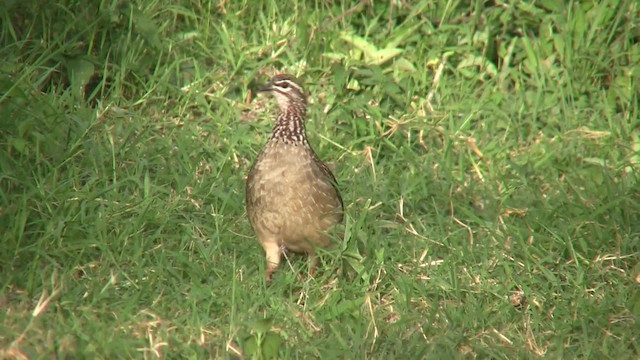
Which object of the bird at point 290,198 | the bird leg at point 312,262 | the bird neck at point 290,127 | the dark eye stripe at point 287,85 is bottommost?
the bird leg at point 312,262

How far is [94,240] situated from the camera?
6.70m

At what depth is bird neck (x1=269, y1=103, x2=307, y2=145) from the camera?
702 centimetres

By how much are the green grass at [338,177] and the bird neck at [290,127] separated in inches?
21.9

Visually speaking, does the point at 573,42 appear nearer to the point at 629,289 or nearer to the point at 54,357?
the point at 629,289

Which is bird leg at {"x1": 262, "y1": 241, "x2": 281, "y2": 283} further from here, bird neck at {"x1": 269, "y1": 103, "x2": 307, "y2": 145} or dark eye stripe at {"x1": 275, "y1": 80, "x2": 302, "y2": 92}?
dark eye stripe at {"x1": 275, "y1": 80, "x2": 302, "y2": 92}

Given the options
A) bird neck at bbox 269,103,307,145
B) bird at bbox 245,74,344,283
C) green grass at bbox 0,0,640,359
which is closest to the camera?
green grass at bbox 0,0,640,359

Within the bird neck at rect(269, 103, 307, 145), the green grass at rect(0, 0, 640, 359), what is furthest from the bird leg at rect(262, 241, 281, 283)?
the bird neck at rect(269, 103, 307, 145)

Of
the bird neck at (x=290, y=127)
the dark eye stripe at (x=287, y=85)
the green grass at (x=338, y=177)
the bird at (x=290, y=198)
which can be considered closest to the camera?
the green grass at (x=338, y=177)

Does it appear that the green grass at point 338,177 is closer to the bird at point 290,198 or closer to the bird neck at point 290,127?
the bird at point 290,198

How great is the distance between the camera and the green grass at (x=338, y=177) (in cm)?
626

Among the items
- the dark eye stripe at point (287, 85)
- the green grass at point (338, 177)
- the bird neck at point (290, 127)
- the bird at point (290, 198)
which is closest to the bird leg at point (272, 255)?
the bird at point (290, 198)

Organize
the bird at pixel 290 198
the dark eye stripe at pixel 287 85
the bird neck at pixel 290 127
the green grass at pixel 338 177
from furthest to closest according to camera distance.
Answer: the dark eye stripe at pixel 287 85
the bird neck at pixel 290 127
the bird at pixel 290 198
the green grass at pixel 338 177

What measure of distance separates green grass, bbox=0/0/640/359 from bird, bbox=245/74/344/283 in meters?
0.13

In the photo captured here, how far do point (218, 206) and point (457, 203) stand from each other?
1572 millimetres
